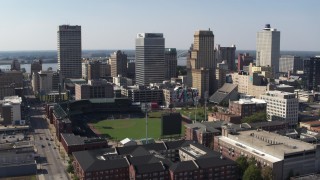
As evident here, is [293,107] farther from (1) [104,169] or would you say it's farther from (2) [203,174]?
(1) [104,169]

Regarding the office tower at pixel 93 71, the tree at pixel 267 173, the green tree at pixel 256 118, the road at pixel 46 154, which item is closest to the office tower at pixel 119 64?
the office tower at pixel 93 71

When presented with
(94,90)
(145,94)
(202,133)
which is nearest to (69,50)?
(94,90)

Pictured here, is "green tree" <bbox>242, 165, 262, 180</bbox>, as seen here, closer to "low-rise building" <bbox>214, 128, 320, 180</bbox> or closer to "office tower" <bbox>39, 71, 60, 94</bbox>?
"low-rise building" <bbox>214, 128, 320, 180</bbox>

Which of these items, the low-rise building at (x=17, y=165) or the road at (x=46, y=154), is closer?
the low-rise building at (x=17, y=165)

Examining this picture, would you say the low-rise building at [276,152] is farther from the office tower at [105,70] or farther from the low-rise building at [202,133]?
the office tower at [105,70]

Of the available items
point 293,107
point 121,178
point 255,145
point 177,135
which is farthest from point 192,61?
point 121,178

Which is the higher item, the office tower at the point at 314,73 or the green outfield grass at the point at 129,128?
the office tower at the point at 314,73
